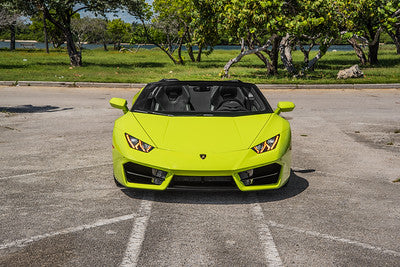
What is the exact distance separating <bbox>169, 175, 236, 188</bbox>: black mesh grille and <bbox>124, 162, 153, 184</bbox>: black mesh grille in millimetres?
273

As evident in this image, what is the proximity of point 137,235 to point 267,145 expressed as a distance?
1786mm

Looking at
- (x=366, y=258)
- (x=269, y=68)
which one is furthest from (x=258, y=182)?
(x=269, y=68)

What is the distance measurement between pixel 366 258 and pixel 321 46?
17070 millimetres

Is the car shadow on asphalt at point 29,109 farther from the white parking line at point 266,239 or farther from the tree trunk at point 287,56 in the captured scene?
the tree trunk at point 287,56

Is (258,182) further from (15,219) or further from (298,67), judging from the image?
(298,67)

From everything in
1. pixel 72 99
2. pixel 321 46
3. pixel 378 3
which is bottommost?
pixel 72 99

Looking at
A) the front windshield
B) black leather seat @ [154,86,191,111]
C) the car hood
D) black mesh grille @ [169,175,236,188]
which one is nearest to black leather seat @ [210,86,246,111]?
the front windshield

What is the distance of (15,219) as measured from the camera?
4.36 meters

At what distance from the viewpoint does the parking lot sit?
3.61 m

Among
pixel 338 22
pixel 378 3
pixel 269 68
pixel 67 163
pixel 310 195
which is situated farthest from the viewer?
pixel 269 68

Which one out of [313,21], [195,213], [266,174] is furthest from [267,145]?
[313,21]

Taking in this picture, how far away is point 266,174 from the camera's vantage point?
16.0 ft

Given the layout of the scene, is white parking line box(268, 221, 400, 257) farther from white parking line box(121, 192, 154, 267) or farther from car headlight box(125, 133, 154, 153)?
car headlight box(125, 133, 154, 153)

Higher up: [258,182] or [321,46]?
[321,46]
